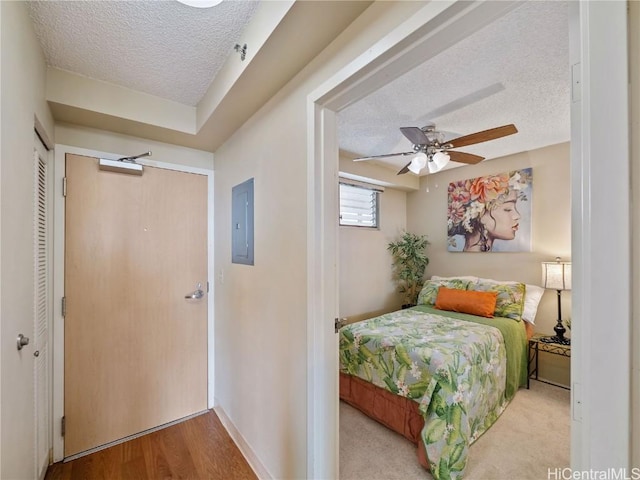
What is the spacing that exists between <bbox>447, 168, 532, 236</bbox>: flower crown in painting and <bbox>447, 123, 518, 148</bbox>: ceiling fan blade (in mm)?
1413

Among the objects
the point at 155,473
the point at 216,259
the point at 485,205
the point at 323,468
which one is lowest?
the point at 155,473

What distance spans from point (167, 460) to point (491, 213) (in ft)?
12.6

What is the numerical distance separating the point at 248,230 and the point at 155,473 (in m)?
1.58

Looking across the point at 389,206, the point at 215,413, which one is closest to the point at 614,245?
the point at 215,413

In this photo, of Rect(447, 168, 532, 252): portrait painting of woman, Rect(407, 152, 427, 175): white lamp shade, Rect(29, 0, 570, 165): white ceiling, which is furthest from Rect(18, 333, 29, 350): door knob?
Rect(447, 168, 532, 252): portrait painting of woman

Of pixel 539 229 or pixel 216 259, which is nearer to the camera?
pixel 216 259

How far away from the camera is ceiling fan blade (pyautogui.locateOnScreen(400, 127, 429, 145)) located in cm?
203

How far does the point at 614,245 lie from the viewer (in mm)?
501

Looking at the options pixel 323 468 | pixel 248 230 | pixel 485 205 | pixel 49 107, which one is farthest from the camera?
pixel 485 205

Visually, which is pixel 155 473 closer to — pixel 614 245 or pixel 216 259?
pixel 216 259

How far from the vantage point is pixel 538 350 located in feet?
9.27

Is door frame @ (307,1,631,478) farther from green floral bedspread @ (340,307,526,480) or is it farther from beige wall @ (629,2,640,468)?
green floral bedspread @ (340,307,526,480)

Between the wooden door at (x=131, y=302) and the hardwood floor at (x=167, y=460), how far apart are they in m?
0.12

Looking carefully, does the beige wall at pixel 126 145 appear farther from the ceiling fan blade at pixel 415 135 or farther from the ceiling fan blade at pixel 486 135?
the ceiling fan blade at pixel 486 135
